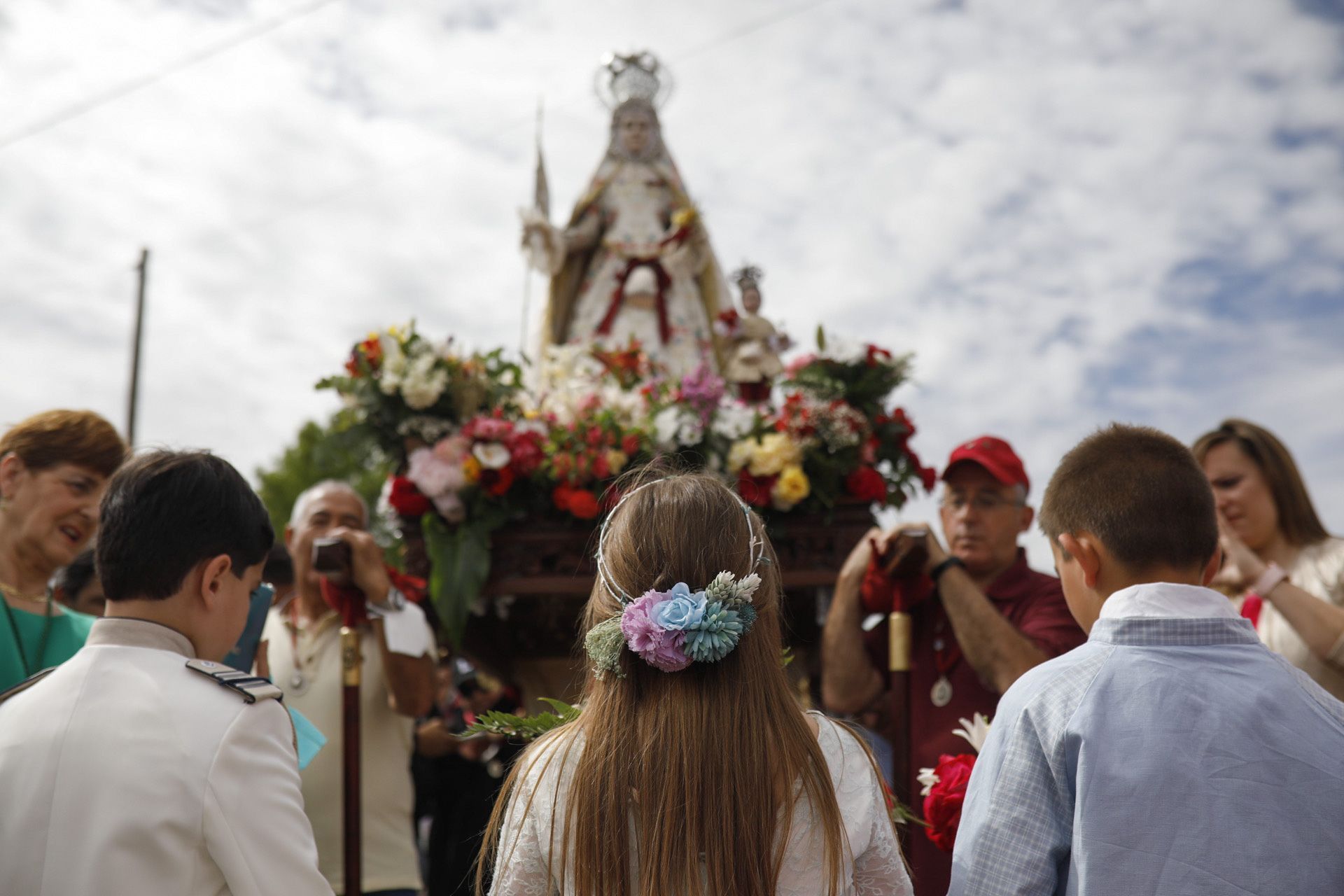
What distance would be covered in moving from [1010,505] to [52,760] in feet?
9.63

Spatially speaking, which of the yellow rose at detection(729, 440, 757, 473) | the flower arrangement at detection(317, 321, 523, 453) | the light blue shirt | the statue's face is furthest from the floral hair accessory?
the statue's face

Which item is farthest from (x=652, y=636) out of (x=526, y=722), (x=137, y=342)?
(x=137, y=342)

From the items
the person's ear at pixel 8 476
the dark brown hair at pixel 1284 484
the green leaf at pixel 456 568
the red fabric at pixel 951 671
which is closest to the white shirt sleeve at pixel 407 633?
the green leaf at pixel 456 568

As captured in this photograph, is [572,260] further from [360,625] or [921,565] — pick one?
[921,565]

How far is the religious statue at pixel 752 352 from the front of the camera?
216 inches

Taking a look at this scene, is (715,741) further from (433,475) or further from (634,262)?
(634,262)

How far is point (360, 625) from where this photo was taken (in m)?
4.01

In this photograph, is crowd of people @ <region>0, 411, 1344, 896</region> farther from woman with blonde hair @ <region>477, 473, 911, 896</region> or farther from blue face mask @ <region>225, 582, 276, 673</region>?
blue face mask @ <region>225, 582, 276, 673</region>

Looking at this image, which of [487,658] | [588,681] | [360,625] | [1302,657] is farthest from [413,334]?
[1302,657]

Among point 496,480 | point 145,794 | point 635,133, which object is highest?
point 635,133

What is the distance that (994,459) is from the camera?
3826 millimetres

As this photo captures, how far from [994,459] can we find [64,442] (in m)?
2.79

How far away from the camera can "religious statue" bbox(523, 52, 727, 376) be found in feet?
22.4

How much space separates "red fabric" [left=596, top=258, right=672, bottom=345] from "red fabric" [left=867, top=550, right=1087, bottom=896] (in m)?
3.42
